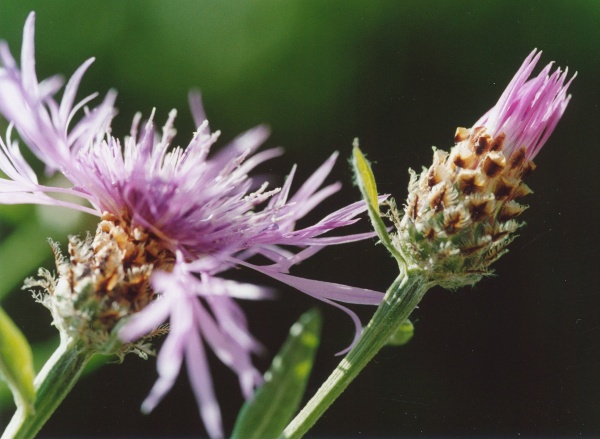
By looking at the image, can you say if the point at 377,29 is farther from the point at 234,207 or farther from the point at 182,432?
the point at 234,207

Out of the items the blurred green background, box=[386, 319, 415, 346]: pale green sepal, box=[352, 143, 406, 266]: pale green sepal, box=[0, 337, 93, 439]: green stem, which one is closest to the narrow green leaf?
box=[352, 143, 406, 266]: pale green sepal

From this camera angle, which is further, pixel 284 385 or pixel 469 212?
pixel 469 212

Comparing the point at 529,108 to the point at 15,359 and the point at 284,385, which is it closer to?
the point at 284,385

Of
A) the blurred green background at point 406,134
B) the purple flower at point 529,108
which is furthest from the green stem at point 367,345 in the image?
the blurred green background at point 406,134

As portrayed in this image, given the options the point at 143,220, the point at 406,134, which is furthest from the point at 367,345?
the point at 406,134

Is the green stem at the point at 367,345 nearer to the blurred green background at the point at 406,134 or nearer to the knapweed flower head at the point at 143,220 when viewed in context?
the knapweed flower head at the point at 143,220

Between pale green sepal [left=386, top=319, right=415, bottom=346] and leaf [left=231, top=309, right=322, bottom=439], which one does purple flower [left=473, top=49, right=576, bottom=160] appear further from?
leaf [left=231, top=309, right=322, bottom=439]
